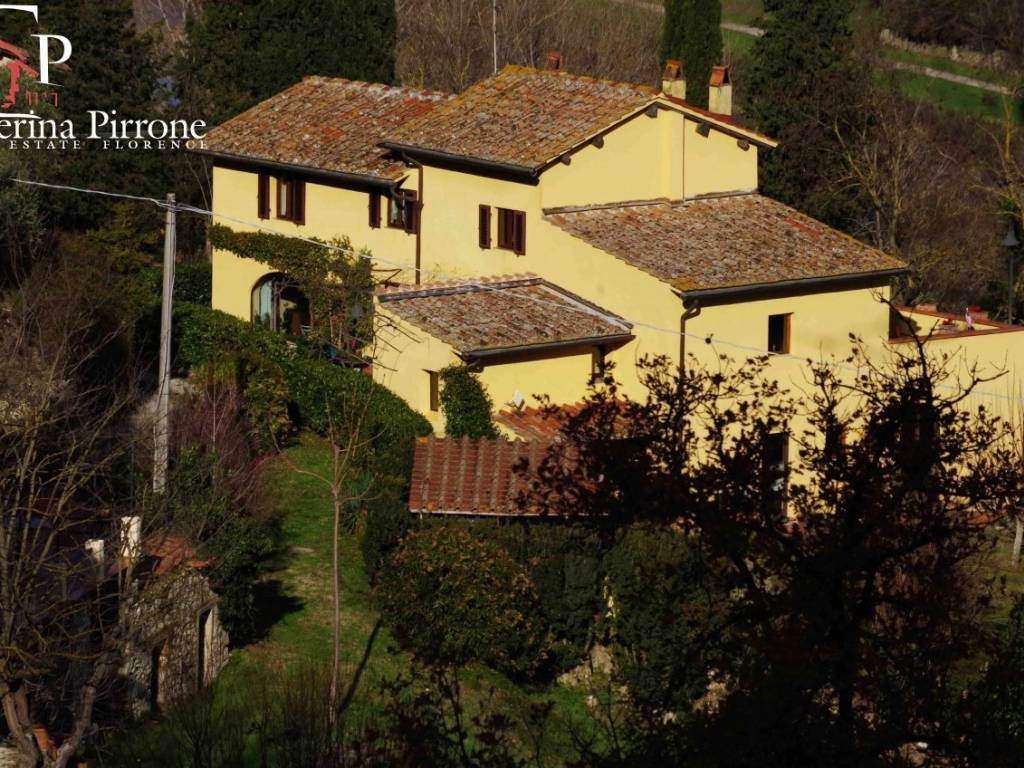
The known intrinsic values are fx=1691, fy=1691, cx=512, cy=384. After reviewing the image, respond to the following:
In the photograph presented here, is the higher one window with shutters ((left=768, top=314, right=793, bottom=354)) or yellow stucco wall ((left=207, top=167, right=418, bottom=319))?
yellow stucco wall ((left=207, top=167, right=418, bottom=319))

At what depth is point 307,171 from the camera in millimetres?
29797

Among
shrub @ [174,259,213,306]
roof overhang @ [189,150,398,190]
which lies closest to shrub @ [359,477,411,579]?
roof overhang @ [189,150,398,190]

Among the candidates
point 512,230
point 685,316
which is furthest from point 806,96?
point 685,316

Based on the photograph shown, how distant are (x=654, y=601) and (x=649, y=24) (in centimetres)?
3970

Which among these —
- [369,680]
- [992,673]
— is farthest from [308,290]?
[992,673]

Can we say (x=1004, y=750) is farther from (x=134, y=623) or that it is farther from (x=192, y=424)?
(x=192, y=424)

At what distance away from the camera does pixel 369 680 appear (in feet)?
62.2

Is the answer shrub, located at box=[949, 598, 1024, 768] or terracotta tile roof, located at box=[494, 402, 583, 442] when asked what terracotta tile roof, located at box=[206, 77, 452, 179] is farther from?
shrub, located at box=[949, 598, 1024, 768]

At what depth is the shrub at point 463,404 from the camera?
930 inches

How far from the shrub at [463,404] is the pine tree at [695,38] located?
20205 millimetres

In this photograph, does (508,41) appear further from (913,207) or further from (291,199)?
(291,199)

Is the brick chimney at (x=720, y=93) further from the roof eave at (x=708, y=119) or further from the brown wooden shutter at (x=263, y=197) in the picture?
the brown wooden shutter at (x=263, y=197)

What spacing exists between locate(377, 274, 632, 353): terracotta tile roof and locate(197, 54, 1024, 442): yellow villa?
4 centimetres

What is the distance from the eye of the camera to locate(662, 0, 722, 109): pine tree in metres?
42.0
